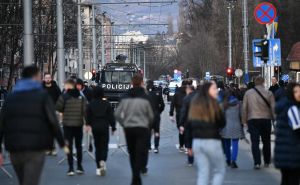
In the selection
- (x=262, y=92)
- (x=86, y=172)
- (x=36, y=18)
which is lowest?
(x=86, y=172)

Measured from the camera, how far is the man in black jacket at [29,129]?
8.52 metres

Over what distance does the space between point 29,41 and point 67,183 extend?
8.17 metres

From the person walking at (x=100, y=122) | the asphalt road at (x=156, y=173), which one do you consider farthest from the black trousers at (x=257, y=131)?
the person walking at (x=100, y=122)

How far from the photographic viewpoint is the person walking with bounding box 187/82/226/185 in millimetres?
9742

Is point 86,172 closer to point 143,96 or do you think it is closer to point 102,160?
point 102,160

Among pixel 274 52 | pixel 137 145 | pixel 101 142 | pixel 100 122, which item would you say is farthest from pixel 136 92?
pixel 274 52

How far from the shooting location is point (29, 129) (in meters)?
8.52

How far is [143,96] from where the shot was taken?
1198 centimetres

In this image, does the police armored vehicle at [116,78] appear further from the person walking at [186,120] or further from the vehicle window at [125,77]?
the person walking at [186,120]

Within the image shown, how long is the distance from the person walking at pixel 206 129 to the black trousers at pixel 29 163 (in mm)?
2229

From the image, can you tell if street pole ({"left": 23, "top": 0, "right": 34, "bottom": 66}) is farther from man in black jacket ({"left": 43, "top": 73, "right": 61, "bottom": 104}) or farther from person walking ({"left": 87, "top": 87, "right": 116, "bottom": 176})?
person walking ({"left": 87, "top": 87, "right": 116, "bottom": 176})

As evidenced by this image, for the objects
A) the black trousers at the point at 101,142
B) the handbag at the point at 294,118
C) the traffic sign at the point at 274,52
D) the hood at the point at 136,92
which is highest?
the traffic sign at the point at 274,52

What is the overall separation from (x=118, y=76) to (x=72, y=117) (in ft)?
106

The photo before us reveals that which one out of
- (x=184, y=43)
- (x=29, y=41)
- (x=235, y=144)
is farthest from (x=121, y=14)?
(x=235, y=144)
